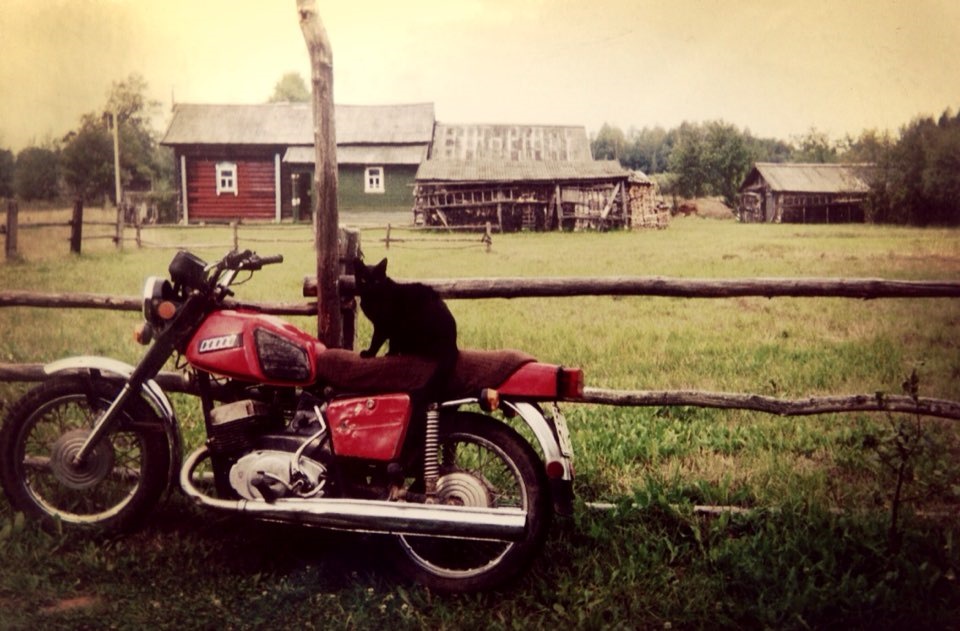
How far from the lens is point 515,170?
3812 mm

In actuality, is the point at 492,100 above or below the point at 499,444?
above

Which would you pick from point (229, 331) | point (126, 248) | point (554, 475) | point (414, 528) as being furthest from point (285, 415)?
point (126, 248)

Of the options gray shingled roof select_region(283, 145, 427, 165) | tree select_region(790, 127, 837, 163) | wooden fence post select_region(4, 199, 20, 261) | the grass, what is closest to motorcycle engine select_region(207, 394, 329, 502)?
the grass

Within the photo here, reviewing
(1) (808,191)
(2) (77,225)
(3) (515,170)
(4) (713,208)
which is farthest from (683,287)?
(2) (77,225)

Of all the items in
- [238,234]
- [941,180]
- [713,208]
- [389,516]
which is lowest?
[389,516]

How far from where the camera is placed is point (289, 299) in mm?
3994

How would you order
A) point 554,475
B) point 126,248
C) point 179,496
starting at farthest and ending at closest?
point 126,248 → point 179,496 → point 554,475

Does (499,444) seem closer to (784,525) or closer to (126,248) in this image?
(784,525)

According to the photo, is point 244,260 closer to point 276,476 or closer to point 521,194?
point 276,476

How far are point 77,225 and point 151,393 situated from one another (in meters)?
1.46

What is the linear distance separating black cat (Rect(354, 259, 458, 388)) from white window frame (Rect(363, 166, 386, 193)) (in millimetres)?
763

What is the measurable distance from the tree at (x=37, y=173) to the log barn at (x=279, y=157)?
777 mm

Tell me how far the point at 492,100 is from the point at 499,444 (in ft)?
5.76

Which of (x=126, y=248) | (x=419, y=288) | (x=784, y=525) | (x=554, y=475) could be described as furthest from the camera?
(x=126, y=248)
